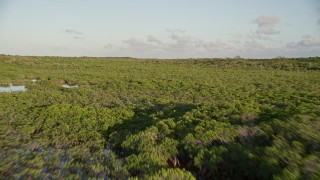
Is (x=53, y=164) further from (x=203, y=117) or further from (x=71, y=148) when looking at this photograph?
(x=203, y=117)

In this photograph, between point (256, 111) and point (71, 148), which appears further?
point (256, 111)

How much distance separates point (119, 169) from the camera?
11812mm

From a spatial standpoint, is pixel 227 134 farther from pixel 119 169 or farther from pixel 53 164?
pixel 53 164

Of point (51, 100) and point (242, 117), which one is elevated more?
point (242, 117)

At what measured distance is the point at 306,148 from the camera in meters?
11.0

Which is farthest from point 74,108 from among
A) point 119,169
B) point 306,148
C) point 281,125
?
point 306,148

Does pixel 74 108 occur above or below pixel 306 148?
below

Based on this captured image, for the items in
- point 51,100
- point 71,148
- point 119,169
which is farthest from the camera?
point 51,100

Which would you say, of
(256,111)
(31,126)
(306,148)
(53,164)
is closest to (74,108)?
(31,126)

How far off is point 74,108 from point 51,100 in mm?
6892

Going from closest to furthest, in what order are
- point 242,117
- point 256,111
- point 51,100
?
point 242,117 → point 256,111 → point 51,100

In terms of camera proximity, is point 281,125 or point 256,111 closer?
point 281,125

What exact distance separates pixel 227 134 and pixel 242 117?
2.43 meters

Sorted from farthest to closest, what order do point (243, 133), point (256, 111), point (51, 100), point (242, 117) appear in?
1. point (51, 100)
2. point (256, 111)
3. point (242, 117)
4. point (243, 133)
